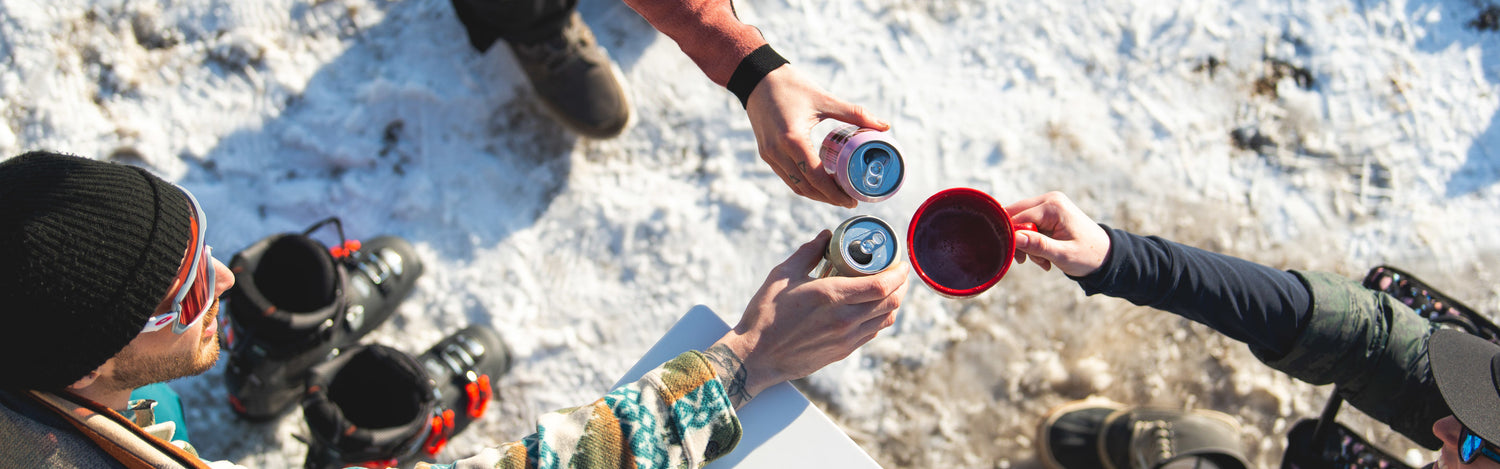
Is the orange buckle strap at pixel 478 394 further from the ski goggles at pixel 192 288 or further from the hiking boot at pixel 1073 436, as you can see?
the hiking boot at pixel 1073 436

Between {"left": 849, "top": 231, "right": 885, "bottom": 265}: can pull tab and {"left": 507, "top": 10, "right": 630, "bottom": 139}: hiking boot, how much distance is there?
1.67 m

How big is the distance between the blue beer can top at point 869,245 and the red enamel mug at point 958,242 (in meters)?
0.05

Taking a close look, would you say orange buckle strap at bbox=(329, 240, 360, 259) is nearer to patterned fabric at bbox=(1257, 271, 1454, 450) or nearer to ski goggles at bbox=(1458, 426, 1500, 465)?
patterned fabric at bbox=(1257, 271, 1454, 450)

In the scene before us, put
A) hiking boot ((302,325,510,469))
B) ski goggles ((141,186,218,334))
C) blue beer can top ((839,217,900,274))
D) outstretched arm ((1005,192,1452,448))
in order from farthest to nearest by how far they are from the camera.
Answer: hiking boot ((302,325,510,469)) → outstretched arm ((1005,192,1452,448)) → blue beer can top ((839,217,900,274)) → ski goggles ((141,186,218,334))

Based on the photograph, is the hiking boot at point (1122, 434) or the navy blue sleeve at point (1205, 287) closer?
the navy blue sleeve at point (1205, 287)

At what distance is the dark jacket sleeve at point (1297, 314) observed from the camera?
6.12ft

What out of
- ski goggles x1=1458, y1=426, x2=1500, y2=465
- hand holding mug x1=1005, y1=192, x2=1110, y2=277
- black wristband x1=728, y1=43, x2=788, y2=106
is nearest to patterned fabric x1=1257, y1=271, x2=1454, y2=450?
ski goggles x1=1458, y1=426, x2=1500, y2=465

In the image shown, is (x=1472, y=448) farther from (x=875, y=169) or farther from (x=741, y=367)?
(x=741, y=367)

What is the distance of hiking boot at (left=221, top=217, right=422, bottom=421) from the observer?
2277 millimetres

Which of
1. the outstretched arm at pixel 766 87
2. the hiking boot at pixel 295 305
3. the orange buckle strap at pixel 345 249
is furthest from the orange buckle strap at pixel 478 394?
the outstretched arm at pixel 766 87

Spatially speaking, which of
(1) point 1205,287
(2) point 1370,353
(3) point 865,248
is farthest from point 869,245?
(2) point 1370,353

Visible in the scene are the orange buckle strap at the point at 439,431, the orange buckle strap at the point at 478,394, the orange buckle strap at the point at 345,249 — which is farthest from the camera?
the orange buckle strap at the point at 345,249

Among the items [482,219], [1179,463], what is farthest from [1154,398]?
[482,219]

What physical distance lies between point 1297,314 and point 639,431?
165cm
